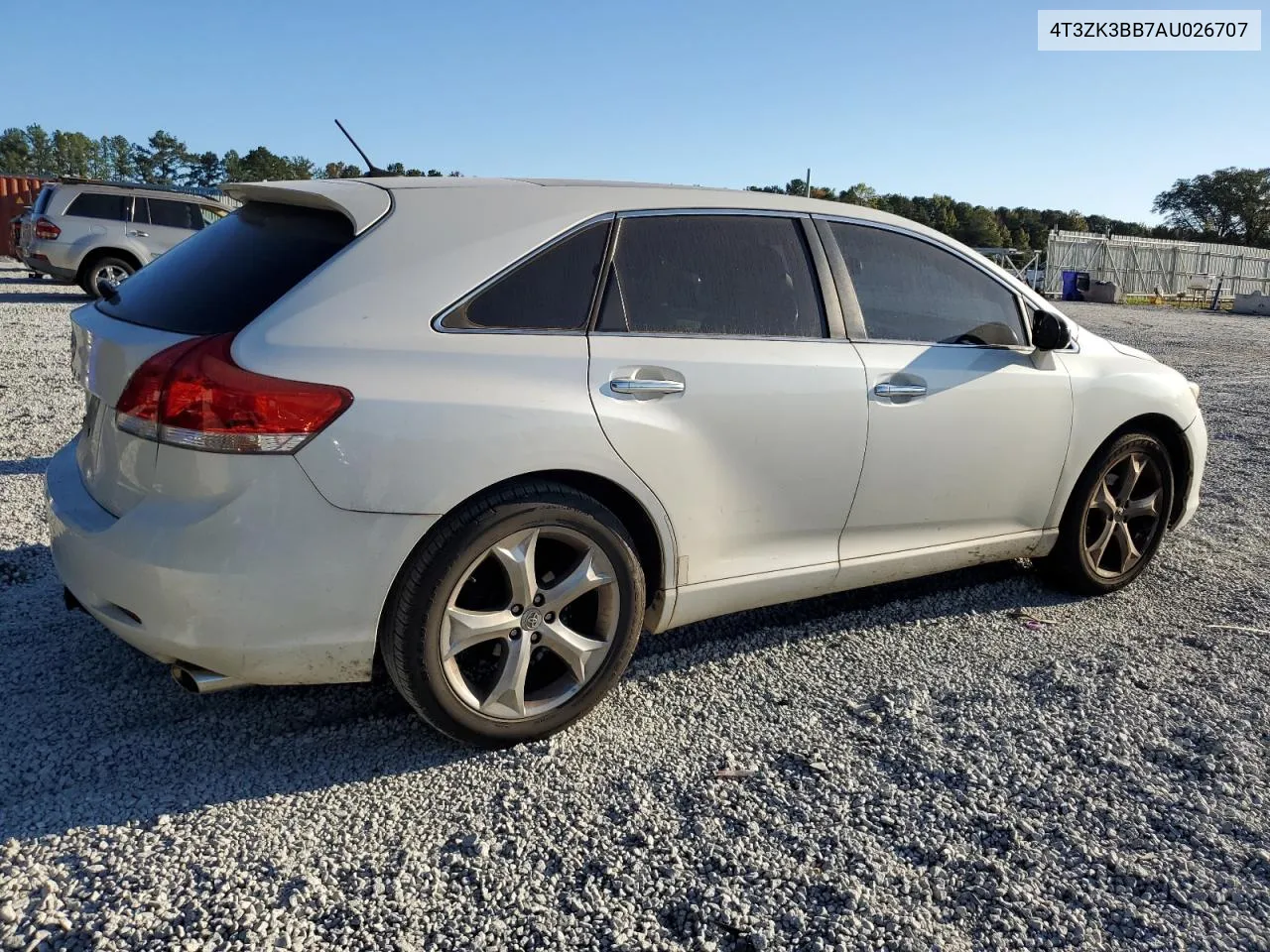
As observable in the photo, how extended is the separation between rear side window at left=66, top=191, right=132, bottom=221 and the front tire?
15.9 m

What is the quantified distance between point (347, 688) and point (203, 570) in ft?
3.17

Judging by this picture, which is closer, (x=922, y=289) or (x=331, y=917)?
(x=331, y=917)

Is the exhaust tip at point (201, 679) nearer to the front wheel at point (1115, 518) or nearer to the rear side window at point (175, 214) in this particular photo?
the front wheel at point (1115, 518)

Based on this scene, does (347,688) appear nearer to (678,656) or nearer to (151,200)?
(678,656)

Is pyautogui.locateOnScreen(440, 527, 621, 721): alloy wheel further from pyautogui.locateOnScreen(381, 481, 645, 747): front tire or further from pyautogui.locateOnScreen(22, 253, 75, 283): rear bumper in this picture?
pyautogui.locateOnScreen(22, 253, 75, 283): rear bumper

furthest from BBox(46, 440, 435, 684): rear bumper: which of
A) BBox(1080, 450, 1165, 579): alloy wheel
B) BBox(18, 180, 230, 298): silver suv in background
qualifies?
BBox(18, 180, 230, 298): silver suv in background

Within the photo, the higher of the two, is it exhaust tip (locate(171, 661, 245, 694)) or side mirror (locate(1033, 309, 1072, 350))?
side mirror (locate(1033, 309, 1072, 350))

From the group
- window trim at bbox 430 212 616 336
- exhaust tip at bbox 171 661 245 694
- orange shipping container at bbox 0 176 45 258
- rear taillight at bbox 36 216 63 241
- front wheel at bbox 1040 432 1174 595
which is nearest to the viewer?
exhaust tip at bbox 171 661 245 694

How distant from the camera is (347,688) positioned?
3312 mm

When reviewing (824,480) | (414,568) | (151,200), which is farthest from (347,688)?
(151,200)

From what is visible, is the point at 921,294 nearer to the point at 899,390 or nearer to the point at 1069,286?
the point at 899,390

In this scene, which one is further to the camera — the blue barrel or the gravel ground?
the blue barrel

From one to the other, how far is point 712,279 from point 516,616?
4.30 feet

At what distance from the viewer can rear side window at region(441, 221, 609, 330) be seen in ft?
9.21
